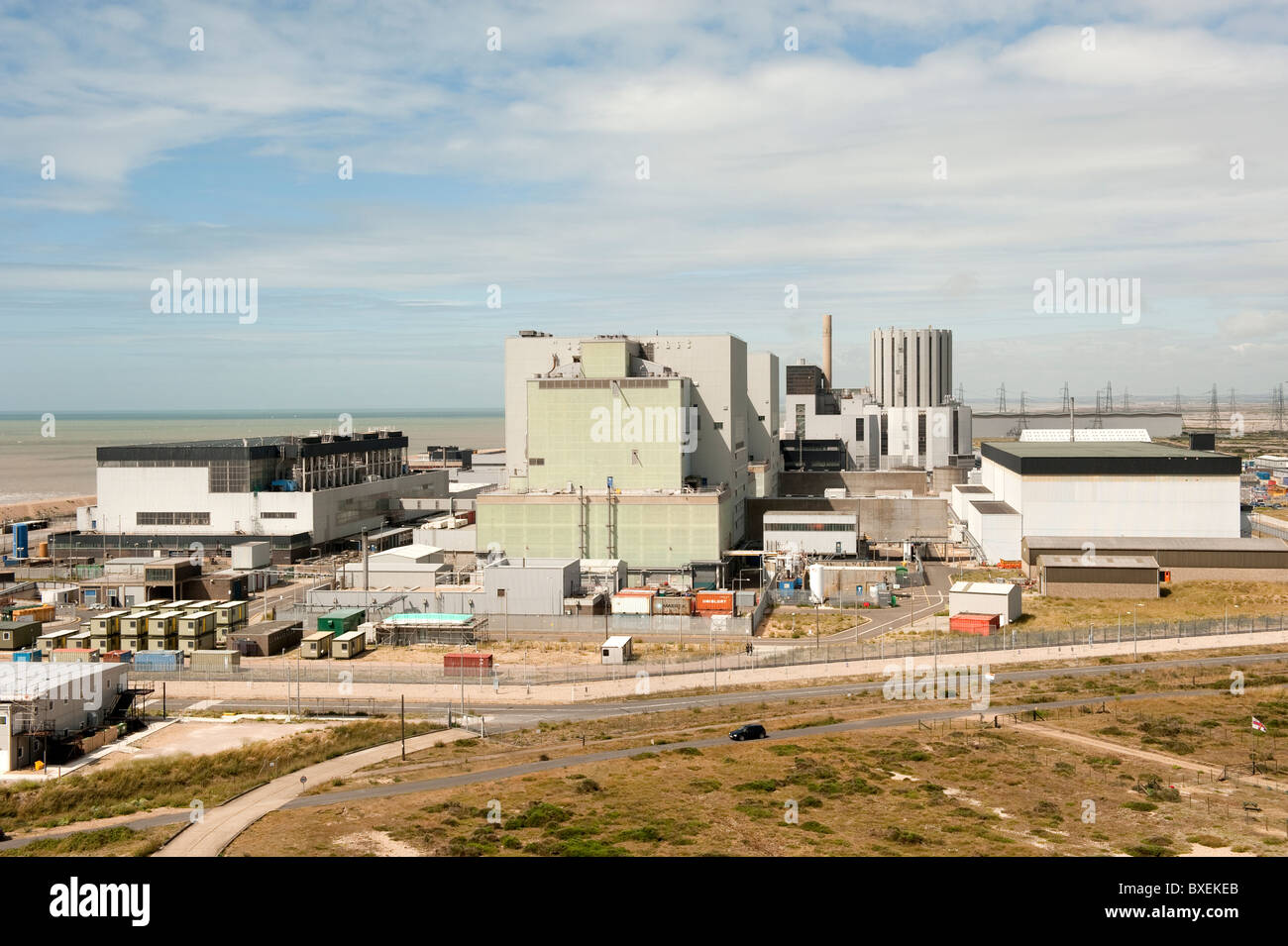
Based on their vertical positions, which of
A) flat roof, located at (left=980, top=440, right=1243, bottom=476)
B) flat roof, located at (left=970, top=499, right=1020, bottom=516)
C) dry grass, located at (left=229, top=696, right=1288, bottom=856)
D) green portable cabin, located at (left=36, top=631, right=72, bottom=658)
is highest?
flat roof, located at (left=980, top=440, right=1243, bottom=476)

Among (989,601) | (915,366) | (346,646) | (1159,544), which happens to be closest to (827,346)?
(915,366)

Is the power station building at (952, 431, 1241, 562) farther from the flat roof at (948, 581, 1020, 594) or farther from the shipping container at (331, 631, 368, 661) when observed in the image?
the shipping container at (331, 631, 368, 661)

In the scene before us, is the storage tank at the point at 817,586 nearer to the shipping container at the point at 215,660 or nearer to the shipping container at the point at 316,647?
the shipping container at the point at 316,647

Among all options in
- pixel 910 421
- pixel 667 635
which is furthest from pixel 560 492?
pixel 910 421

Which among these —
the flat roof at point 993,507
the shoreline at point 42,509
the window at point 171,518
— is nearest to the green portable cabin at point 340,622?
the window at point 171,518

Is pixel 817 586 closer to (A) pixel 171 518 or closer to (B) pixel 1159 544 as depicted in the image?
(B) pixel 1159 544

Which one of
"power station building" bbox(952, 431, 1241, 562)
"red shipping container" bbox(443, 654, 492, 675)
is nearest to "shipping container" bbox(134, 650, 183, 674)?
"red shipping container" bbox(443, 654, 492, 675)
